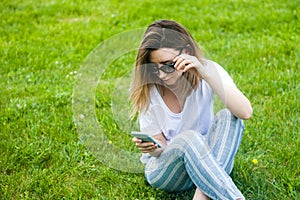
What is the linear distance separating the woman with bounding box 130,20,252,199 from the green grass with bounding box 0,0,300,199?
24 centimetres

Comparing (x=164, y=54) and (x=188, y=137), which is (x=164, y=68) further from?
(x=188, y=137)

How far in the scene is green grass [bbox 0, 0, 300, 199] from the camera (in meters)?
2.42

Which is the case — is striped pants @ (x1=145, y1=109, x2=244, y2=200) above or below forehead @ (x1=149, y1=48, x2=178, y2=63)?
below

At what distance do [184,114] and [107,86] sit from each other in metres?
1.27

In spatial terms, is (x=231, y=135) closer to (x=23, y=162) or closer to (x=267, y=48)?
(x=23, y=162)

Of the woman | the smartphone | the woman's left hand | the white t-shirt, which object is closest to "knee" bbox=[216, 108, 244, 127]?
the woman

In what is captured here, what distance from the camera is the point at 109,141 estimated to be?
2.76 metres

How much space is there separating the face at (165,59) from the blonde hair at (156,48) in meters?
0.02

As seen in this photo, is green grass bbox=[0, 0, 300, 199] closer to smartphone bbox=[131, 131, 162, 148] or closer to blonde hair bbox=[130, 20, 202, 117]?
smartphone bbox=[131, 131, 162, 148]

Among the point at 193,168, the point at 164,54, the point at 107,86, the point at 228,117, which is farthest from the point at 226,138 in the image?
the point at 107,86

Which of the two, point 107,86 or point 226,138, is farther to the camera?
point 107,86

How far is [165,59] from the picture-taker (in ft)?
6.92

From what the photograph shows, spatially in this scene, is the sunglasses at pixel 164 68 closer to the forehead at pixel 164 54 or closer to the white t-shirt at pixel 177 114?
the forehead at pixel 164 54

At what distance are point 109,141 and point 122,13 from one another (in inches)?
87.9
